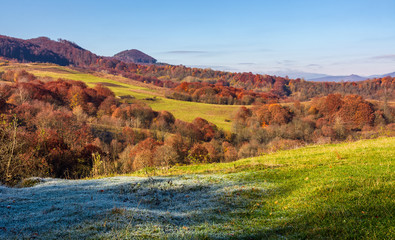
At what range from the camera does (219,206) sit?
983 cm

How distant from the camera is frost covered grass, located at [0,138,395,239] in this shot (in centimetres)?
713

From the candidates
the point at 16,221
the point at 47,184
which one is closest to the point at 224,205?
the point at 16,221

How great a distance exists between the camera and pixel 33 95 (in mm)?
83750

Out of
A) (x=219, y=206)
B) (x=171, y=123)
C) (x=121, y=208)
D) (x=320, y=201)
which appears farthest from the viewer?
(x=171, y=123)

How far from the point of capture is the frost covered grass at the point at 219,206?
7.13 metres

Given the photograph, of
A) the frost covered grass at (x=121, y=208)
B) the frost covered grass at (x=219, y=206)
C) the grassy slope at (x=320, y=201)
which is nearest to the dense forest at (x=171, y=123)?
the frost covered grass at (x=121, y=208)

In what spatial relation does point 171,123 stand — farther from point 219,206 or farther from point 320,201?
point 320,201

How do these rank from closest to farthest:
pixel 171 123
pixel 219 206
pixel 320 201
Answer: pixel 320 201
pixel 219 206
pixel 171 123

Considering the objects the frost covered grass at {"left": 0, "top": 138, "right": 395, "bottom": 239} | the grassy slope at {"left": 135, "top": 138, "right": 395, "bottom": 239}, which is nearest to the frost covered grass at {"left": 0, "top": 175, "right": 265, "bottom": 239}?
the frost covered grass at {"left": 0, "top": 138, "right": 395, "bottom": 239}

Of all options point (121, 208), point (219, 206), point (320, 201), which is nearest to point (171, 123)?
point (219, 206)

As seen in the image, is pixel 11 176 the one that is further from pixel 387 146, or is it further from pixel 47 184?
pixel 387 146

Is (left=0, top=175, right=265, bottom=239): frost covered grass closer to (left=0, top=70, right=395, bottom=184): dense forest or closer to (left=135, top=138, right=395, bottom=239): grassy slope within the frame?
(left=135, top=138, right=395, bottom=239): grassy slope

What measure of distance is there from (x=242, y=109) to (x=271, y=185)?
317 feet

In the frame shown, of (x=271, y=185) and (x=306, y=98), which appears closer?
(x=271, y=185)
